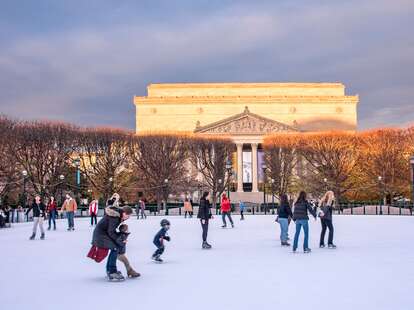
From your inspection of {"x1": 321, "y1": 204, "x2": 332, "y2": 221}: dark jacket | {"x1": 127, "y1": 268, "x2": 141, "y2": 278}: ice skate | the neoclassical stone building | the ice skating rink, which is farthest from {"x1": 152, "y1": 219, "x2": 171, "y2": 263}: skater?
the neoclassical stone building

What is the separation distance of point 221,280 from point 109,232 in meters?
2.04

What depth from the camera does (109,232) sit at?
995cm

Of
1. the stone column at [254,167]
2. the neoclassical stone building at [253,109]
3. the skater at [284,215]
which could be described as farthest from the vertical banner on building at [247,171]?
the skater at [284,215]

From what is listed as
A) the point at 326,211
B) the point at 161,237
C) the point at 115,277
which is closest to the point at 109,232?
the point at 115,277

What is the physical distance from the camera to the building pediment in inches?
3174

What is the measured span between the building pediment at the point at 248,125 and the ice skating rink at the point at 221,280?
64429 millimetres

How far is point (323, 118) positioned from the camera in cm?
8806

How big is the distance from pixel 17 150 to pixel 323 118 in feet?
171

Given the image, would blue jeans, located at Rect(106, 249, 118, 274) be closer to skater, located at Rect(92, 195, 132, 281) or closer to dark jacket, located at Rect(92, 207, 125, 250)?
skater, located at Rect(92, 195, 132, 281)

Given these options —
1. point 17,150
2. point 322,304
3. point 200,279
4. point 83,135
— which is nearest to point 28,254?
point 200,279

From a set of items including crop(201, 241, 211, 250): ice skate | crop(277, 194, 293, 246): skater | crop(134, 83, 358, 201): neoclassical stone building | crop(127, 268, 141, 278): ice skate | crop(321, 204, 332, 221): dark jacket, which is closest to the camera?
crop(127, 268, 141, 278): ice skate

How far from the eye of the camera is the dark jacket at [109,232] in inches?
392

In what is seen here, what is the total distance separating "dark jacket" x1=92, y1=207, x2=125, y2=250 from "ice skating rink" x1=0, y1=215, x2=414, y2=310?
2.14 ft

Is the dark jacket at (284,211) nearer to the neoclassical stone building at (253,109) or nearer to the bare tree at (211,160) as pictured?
the bare tree at (211,160)
